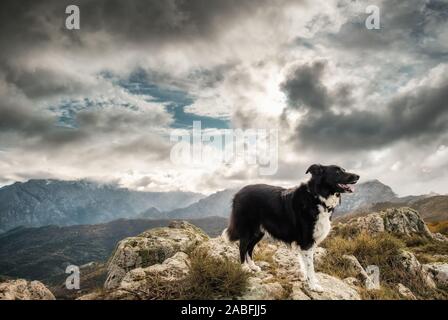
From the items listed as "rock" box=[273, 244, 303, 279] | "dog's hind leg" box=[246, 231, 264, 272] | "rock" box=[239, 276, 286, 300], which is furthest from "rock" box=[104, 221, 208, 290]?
"rock" box=[239, 276, 286, 300]

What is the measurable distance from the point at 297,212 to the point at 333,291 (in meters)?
2.21

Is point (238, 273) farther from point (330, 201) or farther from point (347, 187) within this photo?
point (347, 187)

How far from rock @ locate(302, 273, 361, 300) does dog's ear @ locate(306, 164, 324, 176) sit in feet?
9.94

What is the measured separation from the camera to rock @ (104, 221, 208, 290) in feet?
36.5

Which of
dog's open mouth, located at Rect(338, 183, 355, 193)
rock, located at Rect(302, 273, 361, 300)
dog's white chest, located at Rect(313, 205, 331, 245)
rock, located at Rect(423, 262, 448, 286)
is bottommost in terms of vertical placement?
rock, located at Rect(423, 262, 448, 286)

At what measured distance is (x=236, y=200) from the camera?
10.3 metres

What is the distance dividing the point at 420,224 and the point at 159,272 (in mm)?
22602

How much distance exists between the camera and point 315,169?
898cm

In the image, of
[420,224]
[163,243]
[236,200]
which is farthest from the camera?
[420,224]

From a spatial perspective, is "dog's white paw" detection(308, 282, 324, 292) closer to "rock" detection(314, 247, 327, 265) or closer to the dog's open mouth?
the dog's open mouth

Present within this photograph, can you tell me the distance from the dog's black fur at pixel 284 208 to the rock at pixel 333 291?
116 centimetres
